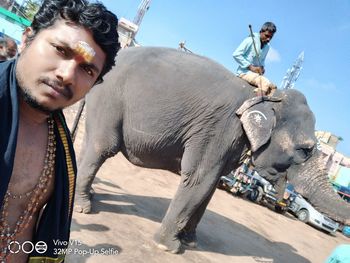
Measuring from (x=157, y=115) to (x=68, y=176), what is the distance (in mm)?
2257

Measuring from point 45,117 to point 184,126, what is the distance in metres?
2.39

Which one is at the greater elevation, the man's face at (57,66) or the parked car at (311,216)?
the man's face at (57,66)

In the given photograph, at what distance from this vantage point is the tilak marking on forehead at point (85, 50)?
4.39 feet

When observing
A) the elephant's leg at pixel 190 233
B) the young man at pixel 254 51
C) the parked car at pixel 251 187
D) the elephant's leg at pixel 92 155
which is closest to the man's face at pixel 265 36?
the young man at pixel 254 51

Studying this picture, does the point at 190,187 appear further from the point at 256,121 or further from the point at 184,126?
the point at 256,121

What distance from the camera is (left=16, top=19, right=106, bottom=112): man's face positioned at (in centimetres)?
124

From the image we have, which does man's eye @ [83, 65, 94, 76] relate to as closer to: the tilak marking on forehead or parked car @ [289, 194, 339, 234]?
the tilak marking on forehead

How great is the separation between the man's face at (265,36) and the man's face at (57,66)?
3.59m

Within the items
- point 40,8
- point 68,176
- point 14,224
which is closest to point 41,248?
point 14,224

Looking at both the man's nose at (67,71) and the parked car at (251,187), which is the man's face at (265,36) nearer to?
the man's nose at (67,71)

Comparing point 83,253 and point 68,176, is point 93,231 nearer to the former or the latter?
point 83,253

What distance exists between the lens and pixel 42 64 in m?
1.27

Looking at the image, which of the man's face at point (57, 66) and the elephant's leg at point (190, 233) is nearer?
the man's face at point (57, 66)

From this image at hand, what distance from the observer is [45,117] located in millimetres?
1433
